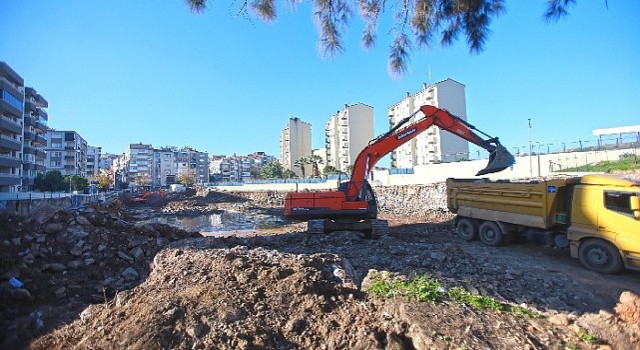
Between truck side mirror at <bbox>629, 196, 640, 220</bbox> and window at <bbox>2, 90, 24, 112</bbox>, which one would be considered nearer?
truck side mirror at <bbox>629, 196, 640, 220</bbox>

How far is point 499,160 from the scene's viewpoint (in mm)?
10727

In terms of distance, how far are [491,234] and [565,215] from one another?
230 centimetres

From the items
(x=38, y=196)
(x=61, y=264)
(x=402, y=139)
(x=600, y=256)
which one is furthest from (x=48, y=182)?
(x=600, y=256)

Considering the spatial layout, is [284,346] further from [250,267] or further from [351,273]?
[351,273]

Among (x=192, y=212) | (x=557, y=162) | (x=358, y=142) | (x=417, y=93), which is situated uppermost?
(x=417, y=93)

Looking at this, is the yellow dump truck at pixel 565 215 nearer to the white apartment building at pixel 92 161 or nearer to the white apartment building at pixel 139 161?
the white apartment building at pixel 92 161

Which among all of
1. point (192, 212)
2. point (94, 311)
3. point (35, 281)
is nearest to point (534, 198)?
point (94, 311)

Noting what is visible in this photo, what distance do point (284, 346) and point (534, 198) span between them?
27.0 feet

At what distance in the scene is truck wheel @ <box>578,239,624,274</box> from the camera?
283 inches

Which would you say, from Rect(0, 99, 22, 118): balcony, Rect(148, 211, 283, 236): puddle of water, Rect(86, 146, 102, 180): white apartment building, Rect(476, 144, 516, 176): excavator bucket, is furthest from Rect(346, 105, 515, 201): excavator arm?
Rect(86, 146, 102, 180): white apartment building

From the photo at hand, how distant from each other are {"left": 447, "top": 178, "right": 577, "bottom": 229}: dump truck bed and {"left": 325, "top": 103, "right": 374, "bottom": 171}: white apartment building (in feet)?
A: 235

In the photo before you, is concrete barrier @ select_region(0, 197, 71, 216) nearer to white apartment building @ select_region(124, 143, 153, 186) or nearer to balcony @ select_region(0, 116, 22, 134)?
balcony @ select_region(0, 116, 22, 134)

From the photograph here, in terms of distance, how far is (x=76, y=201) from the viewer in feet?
101

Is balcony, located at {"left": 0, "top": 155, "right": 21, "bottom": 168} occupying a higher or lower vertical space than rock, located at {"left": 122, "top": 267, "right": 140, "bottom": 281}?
higher
